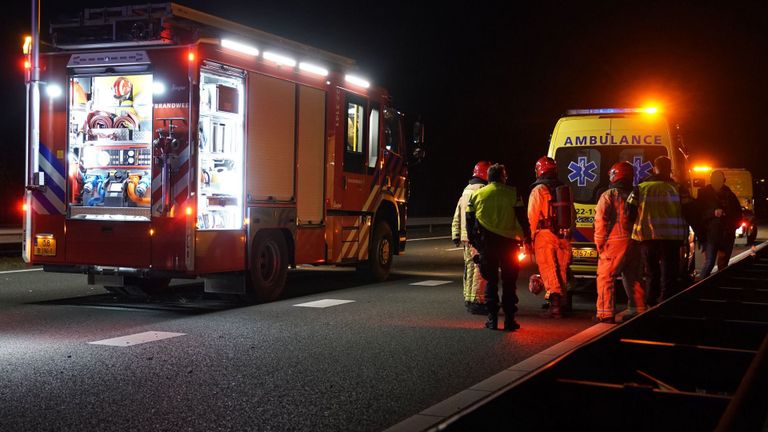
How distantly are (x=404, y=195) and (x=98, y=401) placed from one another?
10.5 metres

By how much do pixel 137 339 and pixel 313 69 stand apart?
17.8 ft

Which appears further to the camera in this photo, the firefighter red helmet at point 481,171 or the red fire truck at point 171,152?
the firefighter red helmet at point 481,171

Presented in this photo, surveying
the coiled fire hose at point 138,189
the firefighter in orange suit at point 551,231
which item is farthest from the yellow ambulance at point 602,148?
the coiled fire hose at point 138,189

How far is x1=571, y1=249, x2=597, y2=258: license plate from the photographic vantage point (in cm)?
1251

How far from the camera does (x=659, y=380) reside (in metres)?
4.20

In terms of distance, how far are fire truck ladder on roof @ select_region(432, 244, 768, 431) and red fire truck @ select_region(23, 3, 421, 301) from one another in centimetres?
631

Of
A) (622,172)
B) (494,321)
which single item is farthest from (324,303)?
(622,172)

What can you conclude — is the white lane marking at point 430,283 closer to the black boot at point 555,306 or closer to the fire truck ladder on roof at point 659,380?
the black boot at point 555,306

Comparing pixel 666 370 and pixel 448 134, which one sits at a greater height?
pixel 448 134

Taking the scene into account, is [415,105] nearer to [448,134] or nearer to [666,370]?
[448,134]

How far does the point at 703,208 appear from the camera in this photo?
43.6 ft

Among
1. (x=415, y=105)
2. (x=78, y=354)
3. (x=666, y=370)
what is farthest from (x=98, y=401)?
(x=415, y=105)

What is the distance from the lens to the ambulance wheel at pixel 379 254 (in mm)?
14758

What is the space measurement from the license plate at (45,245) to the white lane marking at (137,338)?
272 centimetres
